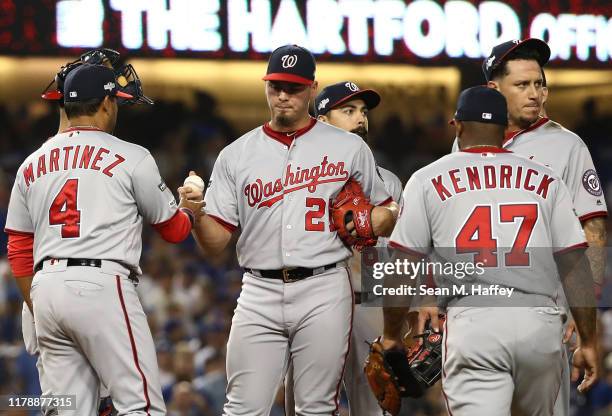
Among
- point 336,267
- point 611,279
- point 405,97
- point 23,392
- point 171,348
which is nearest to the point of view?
point 336,267

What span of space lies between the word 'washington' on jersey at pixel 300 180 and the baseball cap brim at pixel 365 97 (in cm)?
66

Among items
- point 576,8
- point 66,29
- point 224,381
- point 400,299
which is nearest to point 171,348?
point 224,381

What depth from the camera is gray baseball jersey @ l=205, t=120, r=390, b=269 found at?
4.05 meters

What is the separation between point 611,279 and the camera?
923cm

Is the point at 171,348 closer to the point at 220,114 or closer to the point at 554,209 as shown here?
the point at 220,114

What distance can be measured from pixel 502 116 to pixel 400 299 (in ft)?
2.26

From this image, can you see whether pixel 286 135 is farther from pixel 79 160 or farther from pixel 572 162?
pixel 572 162

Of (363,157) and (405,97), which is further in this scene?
(405,97)

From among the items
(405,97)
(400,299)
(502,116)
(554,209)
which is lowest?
(400,299)

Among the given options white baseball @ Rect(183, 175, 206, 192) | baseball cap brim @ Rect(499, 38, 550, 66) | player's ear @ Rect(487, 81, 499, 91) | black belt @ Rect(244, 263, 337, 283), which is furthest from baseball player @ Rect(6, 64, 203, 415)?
baseball cap brim @ Rect(499, 38, 550, 66)

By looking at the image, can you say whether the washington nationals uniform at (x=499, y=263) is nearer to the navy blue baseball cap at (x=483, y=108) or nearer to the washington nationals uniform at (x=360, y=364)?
the navy blue baseball cap at (x=483, y=108)

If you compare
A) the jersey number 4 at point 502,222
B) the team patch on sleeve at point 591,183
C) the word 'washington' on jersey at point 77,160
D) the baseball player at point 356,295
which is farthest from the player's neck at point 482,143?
the word 'washington' on jersey at point 77,160

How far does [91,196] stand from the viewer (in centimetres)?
385

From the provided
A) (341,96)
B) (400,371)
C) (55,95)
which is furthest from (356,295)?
(55,95)
